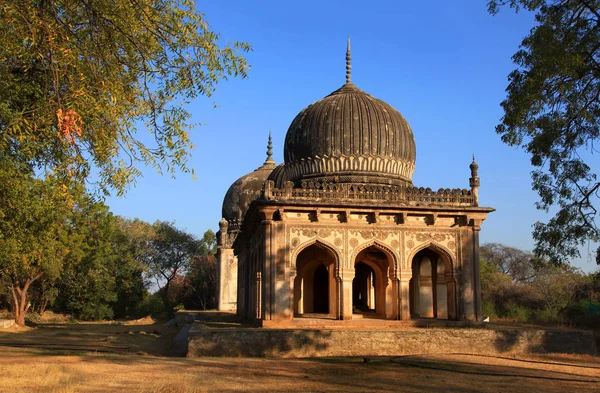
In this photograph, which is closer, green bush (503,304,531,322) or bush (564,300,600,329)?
bush (564,300,600,329)

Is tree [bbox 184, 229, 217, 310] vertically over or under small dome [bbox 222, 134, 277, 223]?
under

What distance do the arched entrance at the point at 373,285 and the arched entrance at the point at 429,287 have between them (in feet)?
3.68

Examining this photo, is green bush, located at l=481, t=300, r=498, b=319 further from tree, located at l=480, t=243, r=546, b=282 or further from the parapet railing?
tree, located at l=480, t=243, r=546, b=282

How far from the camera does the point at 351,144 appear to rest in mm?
18828

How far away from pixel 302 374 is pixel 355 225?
6838 mm

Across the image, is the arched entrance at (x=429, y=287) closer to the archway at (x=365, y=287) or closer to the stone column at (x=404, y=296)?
the stone column at (x=404, y=296)

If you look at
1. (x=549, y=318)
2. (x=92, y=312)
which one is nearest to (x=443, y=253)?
(x=549, y=318)

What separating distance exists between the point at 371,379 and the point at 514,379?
2.38 m

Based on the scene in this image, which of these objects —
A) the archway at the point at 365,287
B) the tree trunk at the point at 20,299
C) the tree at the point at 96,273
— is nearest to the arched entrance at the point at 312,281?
the archway at the point at 365,287

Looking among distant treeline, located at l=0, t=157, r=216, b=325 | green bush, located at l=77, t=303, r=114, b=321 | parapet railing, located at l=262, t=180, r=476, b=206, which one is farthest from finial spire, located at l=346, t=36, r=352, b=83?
green bush, located at l=77, t=303, r=114, b=321

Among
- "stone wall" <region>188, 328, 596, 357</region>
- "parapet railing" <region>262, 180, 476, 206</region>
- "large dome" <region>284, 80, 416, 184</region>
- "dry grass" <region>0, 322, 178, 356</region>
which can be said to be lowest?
"dry grass" <region>0, 322, 178, 356</region>

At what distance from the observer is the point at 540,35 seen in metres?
9.50

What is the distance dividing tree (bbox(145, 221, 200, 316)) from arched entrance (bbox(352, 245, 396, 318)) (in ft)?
87.5

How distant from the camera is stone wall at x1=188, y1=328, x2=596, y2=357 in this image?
1282 centimetres
